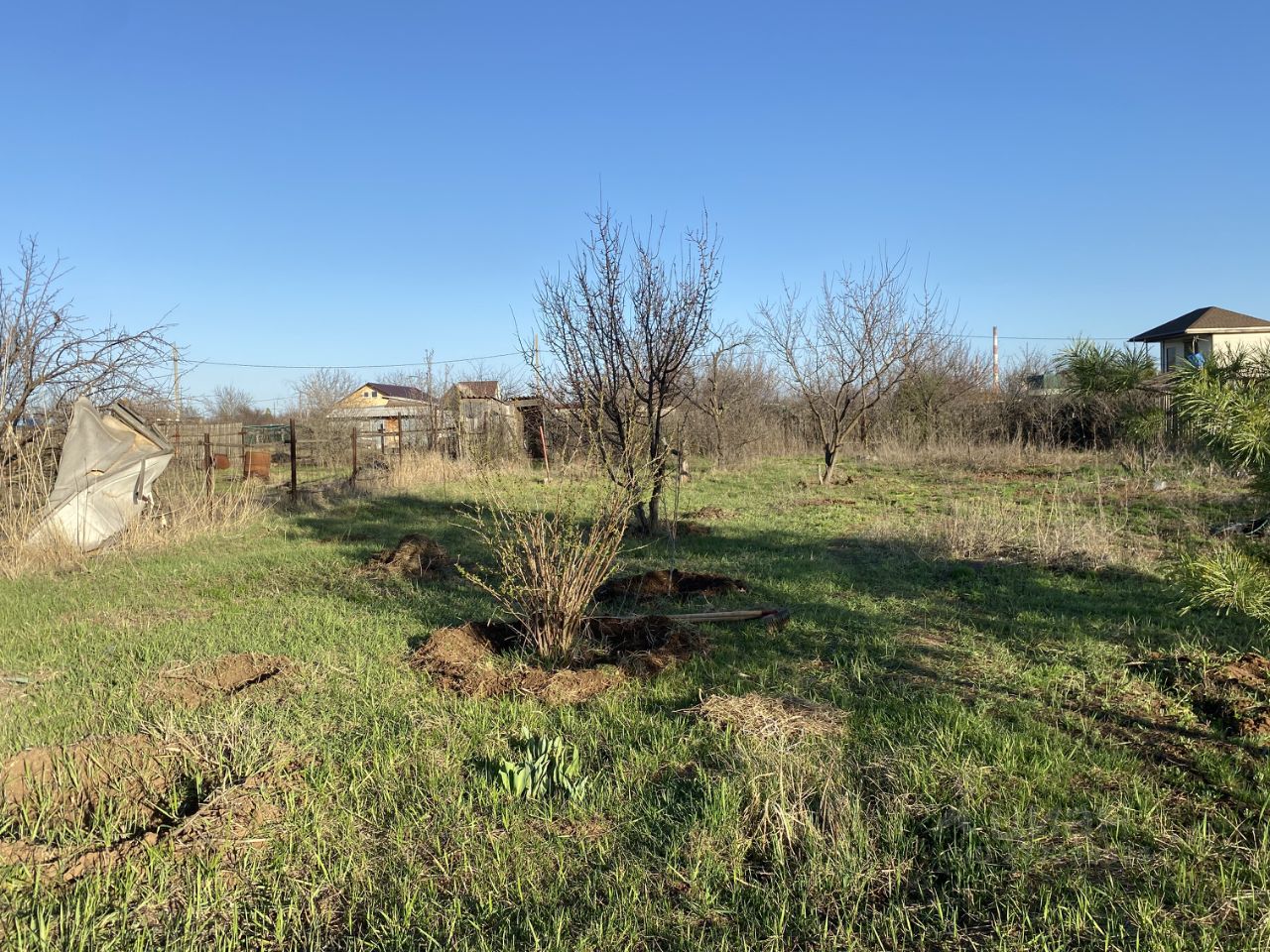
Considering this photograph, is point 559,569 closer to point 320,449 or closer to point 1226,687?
point 1226,687

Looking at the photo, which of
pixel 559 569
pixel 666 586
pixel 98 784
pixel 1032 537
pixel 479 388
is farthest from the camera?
pixel 479 388

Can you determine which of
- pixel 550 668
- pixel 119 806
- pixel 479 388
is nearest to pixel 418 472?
pixel 479 388

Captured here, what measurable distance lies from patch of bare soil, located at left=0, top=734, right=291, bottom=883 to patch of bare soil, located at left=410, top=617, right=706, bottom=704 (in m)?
1.45

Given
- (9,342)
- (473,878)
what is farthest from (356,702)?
(9,342)

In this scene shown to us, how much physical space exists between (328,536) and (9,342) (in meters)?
4.66

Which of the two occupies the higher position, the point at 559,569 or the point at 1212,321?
the point at 1212,321

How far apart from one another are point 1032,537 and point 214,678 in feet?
25.0

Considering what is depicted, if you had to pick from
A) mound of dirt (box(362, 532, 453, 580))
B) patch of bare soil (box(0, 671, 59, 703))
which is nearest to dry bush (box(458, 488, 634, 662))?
patch of bare soil (box(0, 671, 59, 703))

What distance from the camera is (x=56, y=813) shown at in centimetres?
326

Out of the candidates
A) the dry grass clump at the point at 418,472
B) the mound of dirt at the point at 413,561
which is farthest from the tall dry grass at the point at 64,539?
the dry grass clump at the point at 418,472

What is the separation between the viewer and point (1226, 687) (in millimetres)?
4246

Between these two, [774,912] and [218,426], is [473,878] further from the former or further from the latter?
[218,426]

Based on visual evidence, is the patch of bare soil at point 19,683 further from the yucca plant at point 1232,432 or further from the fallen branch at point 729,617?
the yucca plant at point 1232,432

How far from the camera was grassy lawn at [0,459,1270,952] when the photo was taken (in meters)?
2.55
